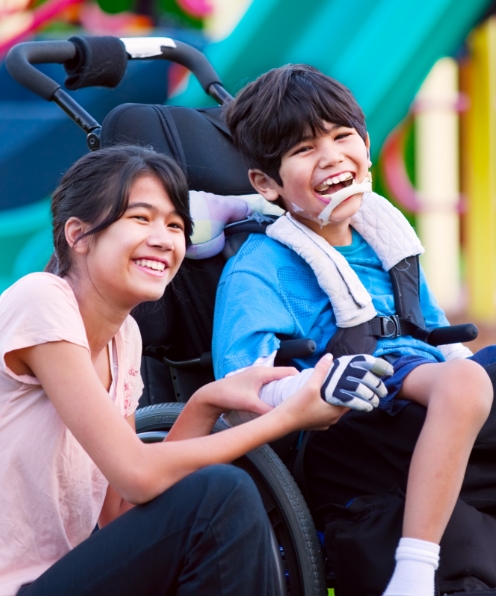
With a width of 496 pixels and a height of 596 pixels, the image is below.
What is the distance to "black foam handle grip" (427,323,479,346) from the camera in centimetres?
189

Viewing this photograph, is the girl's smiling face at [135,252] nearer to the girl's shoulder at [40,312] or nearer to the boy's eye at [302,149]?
the girl's shoulder at [40,312]

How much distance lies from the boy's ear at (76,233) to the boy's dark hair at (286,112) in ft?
1.58

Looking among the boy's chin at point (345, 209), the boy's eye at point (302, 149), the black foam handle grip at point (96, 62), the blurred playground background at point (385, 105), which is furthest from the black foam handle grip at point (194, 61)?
the blurred playground background at point (385, 105)

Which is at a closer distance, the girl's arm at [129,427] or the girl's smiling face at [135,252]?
the girl's arm at [129,427]

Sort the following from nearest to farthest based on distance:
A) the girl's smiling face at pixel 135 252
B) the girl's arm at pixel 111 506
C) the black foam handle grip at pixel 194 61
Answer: the girl's smiling face at pixel 135 252 < the girl's arm at pixel 111 506 < the black foam handle grip at pixel 194 61

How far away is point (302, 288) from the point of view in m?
1.87

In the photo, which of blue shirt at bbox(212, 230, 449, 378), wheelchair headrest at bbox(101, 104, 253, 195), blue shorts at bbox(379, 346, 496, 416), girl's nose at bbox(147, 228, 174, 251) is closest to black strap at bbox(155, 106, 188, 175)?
wheelchair headrest at bbox(101, 104, 253, 195)

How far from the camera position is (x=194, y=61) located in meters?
2.48

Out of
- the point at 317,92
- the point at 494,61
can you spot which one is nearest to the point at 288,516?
the point at 317,92

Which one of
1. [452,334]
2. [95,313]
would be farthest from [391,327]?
[95,313]

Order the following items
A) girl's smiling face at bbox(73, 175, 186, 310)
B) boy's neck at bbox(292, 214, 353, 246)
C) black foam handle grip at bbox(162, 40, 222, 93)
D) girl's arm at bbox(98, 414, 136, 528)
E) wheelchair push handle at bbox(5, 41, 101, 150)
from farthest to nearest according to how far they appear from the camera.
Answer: black foam handle grip at bbox(162, 40, 222, 93) → wheelchair push handle at bbox(5, 41, 101, 150) → boy's neck at bbox(292, 214, 353, 246) → girl's arm at bbox(98, 414, 136, 528) → girl's smiling face at bbox(73, 175, 186, 310)

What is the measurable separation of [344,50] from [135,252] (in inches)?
137

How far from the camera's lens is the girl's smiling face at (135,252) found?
1.58 m

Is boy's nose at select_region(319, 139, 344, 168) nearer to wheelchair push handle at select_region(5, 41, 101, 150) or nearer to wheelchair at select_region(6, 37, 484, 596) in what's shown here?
wheelchair at select_region(6, 37, 484, 596)
